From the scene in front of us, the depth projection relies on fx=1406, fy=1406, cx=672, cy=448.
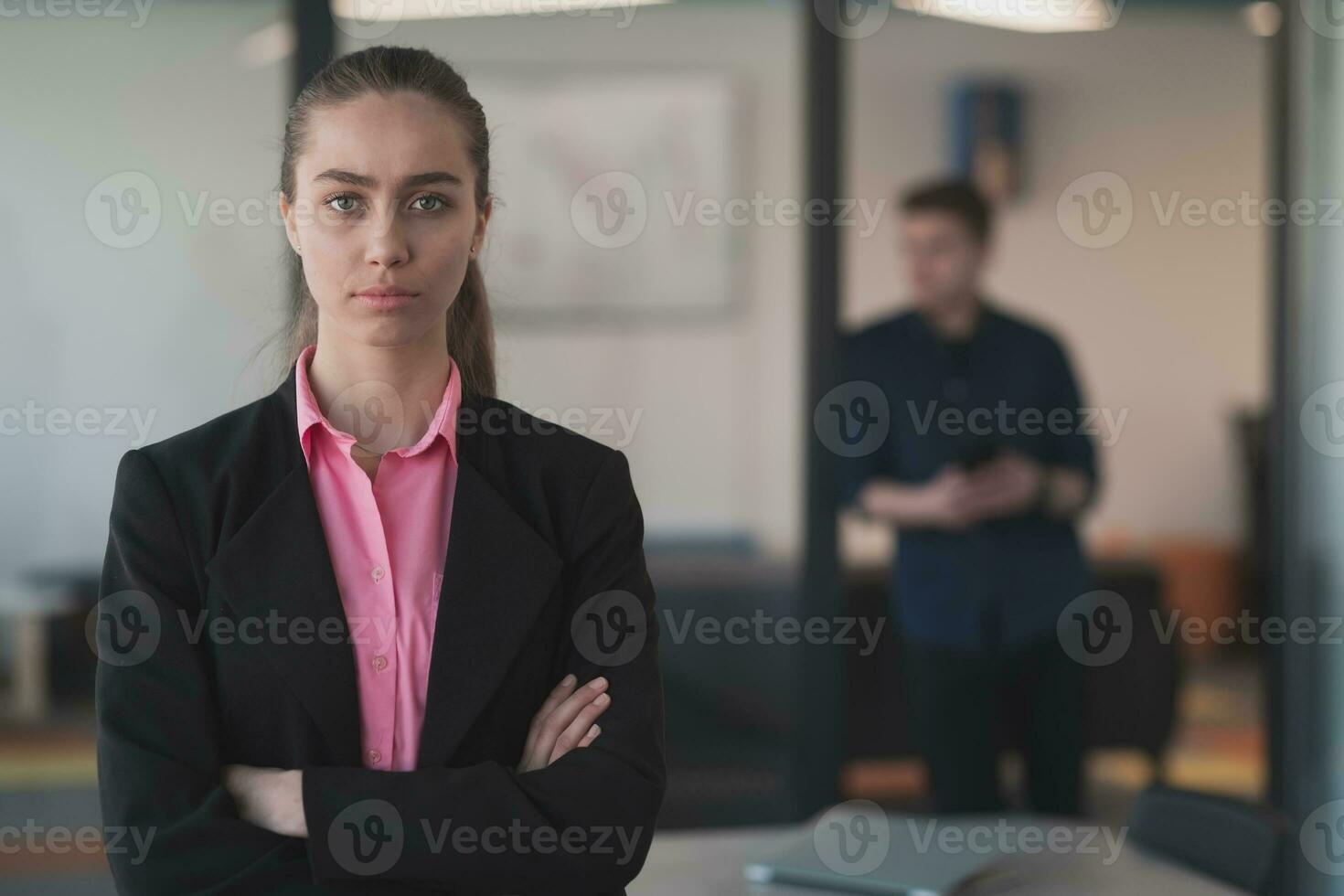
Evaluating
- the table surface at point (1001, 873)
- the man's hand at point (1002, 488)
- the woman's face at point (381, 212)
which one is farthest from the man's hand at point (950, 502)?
the woman's face at point (381, 212)

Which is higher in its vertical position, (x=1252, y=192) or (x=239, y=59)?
(x=239, y=59)

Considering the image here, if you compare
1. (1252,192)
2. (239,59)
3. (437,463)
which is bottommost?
(437,463)

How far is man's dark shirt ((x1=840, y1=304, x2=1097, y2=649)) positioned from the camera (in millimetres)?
3945

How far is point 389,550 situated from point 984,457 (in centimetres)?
268

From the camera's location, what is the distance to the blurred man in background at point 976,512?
3912mm

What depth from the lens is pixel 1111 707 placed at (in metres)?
4.38

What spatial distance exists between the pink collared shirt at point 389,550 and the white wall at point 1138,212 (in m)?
2.85

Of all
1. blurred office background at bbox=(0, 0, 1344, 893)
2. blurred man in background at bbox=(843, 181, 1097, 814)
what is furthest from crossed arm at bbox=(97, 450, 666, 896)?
blurred man in background at bbox=(843, 181, 1097, 814)

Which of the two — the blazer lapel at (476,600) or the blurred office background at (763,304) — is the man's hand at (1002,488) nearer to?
the blurred office background at (763,304)

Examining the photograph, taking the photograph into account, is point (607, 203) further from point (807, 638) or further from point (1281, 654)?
point (1281, 654)

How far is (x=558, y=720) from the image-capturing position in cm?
159

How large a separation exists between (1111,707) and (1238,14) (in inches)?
87.5

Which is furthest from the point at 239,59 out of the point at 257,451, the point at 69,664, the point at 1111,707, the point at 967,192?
the point at 1111,707

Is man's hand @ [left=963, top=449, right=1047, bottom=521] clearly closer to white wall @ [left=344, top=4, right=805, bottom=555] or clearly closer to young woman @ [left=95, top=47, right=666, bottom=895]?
white wall @ [left=344, top=4, right=805, bottom=555]
